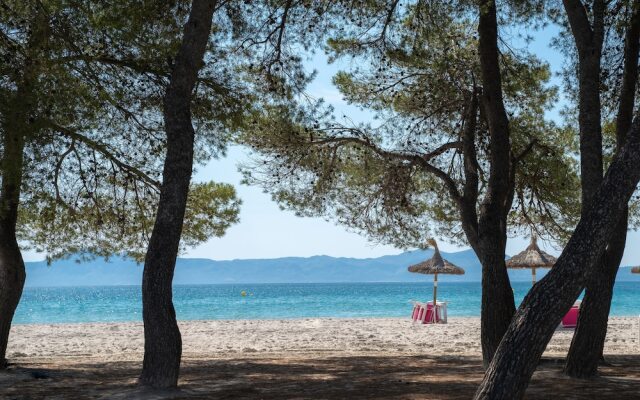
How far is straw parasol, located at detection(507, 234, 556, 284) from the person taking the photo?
19.2 meters

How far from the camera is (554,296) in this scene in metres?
4.68

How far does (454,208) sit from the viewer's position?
12398 mm

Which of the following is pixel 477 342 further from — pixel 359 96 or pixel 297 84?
pixel 297 84

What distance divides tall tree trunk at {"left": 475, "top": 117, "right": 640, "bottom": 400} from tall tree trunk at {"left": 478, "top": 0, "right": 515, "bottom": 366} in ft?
12.1

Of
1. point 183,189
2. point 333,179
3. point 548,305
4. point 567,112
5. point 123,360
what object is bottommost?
point 123,360

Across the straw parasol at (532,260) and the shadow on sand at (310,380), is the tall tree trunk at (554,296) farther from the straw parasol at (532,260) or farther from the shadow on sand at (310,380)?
the straw parasol at (532,260)

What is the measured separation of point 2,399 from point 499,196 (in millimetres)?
5695

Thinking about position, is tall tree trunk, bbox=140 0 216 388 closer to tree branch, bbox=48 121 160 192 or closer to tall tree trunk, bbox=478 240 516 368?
tree branch, bbox=48 121 160 192

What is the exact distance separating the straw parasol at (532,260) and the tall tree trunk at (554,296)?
1462 centimetres

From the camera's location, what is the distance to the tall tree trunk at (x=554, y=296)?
4.66 meters

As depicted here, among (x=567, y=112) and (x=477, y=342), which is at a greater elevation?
(x=567, y=112)

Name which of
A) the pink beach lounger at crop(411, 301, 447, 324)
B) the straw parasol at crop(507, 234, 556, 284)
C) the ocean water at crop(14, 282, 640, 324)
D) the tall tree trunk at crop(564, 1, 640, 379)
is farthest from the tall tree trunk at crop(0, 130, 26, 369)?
the ocean water at crop(14, 282, 640, 324)

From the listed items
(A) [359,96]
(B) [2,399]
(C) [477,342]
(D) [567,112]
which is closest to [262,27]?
(A) [359,96]

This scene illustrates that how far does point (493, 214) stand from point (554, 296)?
392 cm
